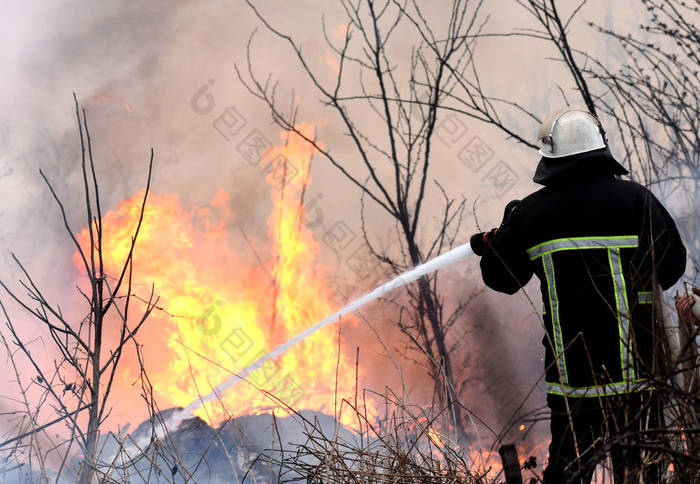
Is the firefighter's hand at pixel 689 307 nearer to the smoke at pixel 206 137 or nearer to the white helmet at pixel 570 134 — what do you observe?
the white helmet at pixel 570 134

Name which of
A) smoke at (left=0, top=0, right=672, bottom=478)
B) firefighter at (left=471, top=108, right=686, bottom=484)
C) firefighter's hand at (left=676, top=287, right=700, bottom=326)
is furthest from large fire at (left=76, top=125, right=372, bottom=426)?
firefighter's hand at (left=676, top=287, right=700, bottom=326)

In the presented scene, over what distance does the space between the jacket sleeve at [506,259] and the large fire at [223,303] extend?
3.56 m

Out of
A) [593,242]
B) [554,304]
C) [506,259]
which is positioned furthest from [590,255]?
[506,259]

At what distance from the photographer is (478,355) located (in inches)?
250

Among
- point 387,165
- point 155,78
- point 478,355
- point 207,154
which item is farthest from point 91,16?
point 478,355

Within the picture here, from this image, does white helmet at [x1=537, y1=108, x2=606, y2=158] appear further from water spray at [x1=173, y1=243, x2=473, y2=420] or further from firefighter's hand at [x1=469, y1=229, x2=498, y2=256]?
water spray at [x1=173, y1=243, x2=473, y2=420]

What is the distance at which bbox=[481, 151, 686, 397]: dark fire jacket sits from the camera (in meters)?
2.52

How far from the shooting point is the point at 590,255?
8.50 feet

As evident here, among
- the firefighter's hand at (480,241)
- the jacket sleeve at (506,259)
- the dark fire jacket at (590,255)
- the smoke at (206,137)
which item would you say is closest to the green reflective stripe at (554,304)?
the dark fire jacket at (590,255)

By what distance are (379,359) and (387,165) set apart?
6.59 feet

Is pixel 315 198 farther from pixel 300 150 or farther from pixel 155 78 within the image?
pixel 155 78

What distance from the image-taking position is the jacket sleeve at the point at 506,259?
9.22ft

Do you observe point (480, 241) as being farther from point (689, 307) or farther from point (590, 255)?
point (689, 307)

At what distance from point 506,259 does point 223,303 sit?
155 inches
